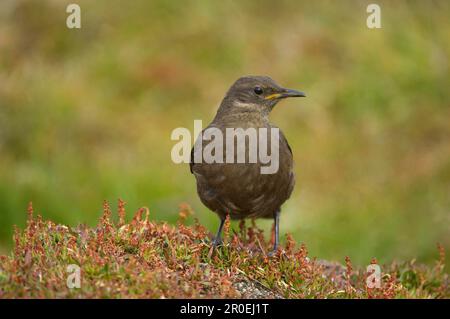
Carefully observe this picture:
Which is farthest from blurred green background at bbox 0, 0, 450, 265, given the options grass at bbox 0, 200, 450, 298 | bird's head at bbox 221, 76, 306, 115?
grass at bbox 0, 200, 450, 298

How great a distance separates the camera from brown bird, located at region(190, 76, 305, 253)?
20.5ft

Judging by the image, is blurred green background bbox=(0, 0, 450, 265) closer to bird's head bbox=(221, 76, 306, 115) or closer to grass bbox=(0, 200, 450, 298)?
bird's head bbox=(221, 76, 306, 115)

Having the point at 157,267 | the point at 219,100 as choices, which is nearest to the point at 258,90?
the point at 157,267

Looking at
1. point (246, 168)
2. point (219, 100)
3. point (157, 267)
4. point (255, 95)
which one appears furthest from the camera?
point (219, 100)

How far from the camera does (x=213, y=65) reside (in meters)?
12.6

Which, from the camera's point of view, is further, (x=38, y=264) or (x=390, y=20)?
(x=390, y=20)

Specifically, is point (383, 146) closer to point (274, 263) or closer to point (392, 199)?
point (392, 199)

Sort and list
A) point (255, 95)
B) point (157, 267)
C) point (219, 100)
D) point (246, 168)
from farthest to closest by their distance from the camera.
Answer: point (219, 100) < point (255, 95) < point (246, 168) < point (157, 267)

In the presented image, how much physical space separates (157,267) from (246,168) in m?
1.28

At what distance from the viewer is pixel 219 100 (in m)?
11.9

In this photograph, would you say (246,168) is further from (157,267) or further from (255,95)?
(157,267)

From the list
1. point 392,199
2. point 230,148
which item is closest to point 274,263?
point 230,148

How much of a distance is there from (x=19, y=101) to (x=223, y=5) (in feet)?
13.3

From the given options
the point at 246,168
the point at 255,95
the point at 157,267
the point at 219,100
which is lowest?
the point at 157,267
